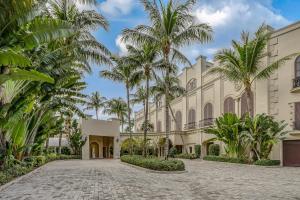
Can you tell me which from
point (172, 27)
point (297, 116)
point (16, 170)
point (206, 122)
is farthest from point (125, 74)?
point (16, 170)

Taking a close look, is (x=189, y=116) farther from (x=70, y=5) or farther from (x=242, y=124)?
(x=70, y=5)

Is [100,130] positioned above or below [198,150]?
above

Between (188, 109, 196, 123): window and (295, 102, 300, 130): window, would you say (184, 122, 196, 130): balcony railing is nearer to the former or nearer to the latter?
(188, 109, 196, 123): window

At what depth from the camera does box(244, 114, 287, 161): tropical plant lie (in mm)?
22484

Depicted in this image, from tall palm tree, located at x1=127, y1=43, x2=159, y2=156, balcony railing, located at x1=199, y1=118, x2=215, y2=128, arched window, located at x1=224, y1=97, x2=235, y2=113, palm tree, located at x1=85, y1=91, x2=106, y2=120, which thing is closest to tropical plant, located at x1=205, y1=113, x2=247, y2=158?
arched window, located at x1=224, y1=97, x2=235, y2=113

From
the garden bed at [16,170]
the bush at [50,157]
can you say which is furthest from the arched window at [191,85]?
the garden bed at [16,170]

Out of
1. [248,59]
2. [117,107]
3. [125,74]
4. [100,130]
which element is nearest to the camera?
[248,59]

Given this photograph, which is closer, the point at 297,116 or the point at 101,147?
the point at 297,116

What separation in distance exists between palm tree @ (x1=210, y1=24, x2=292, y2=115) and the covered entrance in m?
22.5

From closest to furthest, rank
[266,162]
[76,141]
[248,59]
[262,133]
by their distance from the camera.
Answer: [266,162]
[262,133]
[248,59]
[76,141]

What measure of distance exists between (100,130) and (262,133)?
20785 millimetres

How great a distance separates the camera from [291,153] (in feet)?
76.8

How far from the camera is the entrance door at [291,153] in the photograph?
2317cm

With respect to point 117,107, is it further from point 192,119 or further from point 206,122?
point 206,122
